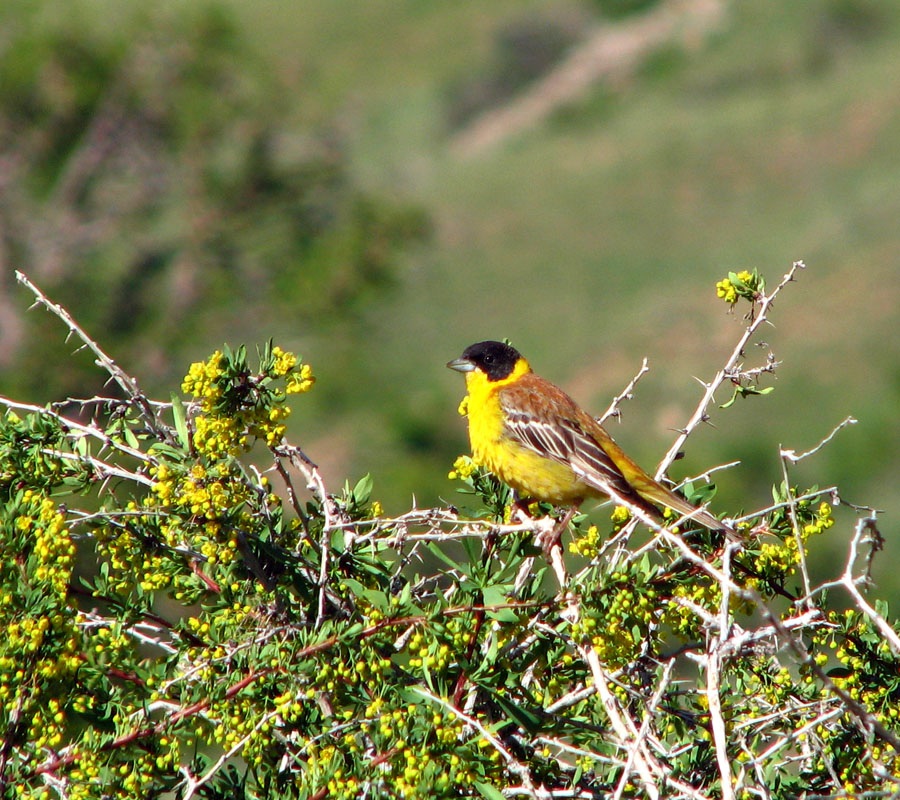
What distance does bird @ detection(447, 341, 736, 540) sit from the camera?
4.96m

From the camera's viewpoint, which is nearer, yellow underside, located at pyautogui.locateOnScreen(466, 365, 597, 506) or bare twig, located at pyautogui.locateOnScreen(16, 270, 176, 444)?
bare twig, located at pyautogui.locateOnScreen(16, 270, 176, 444)

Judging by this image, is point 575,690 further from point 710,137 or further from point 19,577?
point 710,137

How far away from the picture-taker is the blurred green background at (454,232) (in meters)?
22.9

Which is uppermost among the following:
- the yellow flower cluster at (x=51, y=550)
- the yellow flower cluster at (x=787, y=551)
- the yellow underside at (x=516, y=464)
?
the yellow underside at (x=516, y=464)

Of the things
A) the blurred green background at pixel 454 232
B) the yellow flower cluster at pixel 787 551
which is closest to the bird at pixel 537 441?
the yellow flower cluster at pixel 787 551

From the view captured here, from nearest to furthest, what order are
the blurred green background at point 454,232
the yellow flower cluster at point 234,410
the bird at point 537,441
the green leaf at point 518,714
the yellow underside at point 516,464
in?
the green leaf at point 518,714
the yellow flower cluster at point 234,410
the yellow underside at point 516,464
the bird at point 537,441
the blurred green background at point 454,232

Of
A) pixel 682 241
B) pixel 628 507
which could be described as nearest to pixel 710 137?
pixel 682 241

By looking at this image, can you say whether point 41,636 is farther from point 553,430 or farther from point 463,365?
point 463,365

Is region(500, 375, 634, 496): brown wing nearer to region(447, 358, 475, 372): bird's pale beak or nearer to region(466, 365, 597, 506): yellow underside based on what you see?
region(466, 365, 597, 506): yellow underside

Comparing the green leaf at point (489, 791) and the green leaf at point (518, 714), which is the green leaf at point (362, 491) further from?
the green leaf at point (489, 791)

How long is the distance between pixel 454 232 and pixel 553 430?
3333 cm

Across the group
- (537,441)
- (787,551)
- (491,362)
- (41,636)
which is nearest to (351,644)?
(41,636)

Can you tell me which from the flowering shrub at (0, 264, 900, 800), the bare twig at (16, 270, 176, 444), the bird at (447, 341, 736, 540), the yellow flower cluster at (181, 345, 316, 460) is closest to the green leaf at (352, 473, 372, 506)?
the flowering shrub at (0, 264, 900, 800)

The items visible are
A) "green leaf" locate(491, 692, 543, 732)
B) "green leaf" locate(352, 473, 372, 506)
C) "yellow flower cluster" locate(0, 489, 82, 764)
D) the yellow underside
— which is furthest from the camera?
the yellow underside
